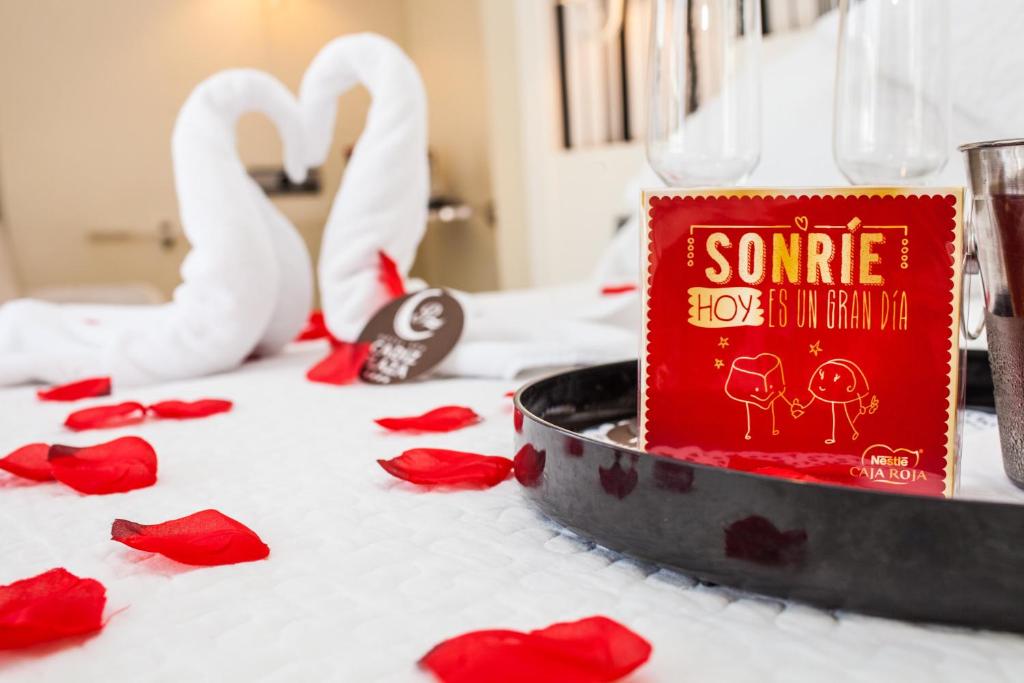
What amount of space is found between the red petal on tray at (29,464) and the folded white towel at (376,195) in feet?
1.89

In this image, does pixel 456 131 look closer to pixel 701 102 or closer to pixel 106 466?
pixel 701 102

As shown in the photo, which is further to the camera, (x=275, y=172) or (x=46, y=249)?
(x=275, y=172)

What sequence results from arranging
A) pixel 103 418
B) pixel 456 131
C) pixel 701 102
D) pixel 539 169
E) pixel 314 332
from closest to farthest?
pixel 701 102
pixel 103 418
pixel 314 332
pixel 539 169
pixel 456 131

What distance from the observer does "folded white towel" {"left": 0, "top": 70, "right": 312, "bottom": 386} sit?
1155mm

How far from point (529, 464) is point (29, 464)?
40 centimetres

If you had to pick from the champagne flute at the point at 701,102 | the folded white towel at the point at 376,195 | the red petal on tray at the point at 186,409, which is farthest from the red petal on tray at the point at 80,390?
the champagne flute at the point at 701,102

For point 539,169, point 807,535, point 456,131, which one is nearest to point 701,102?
point 807,535

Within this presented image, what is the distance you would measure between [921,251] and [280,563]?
0.37 metres

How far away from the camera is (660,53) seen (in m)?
0.68

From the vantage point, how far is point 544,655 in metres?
0.32

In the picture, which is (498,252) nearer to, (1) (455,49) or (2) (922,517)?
(1) (455,49)

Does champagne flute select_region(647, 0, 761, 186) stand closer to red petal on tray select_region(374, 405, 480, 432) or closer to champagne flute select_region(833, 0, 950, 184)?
champagne flute select_region(833, 0, 950, 184)

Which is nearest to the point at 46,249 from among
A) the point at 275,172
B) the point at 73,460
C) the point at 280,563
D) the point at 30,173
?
the point at 30,173

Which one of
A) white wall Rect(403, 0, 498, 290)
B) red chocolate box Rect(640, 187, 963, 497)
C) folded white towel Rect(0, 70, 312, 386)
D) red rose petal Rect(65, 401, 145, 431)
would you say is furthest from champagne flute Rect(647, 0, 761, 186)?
white wall Rect(403, 0, 498, 290)
